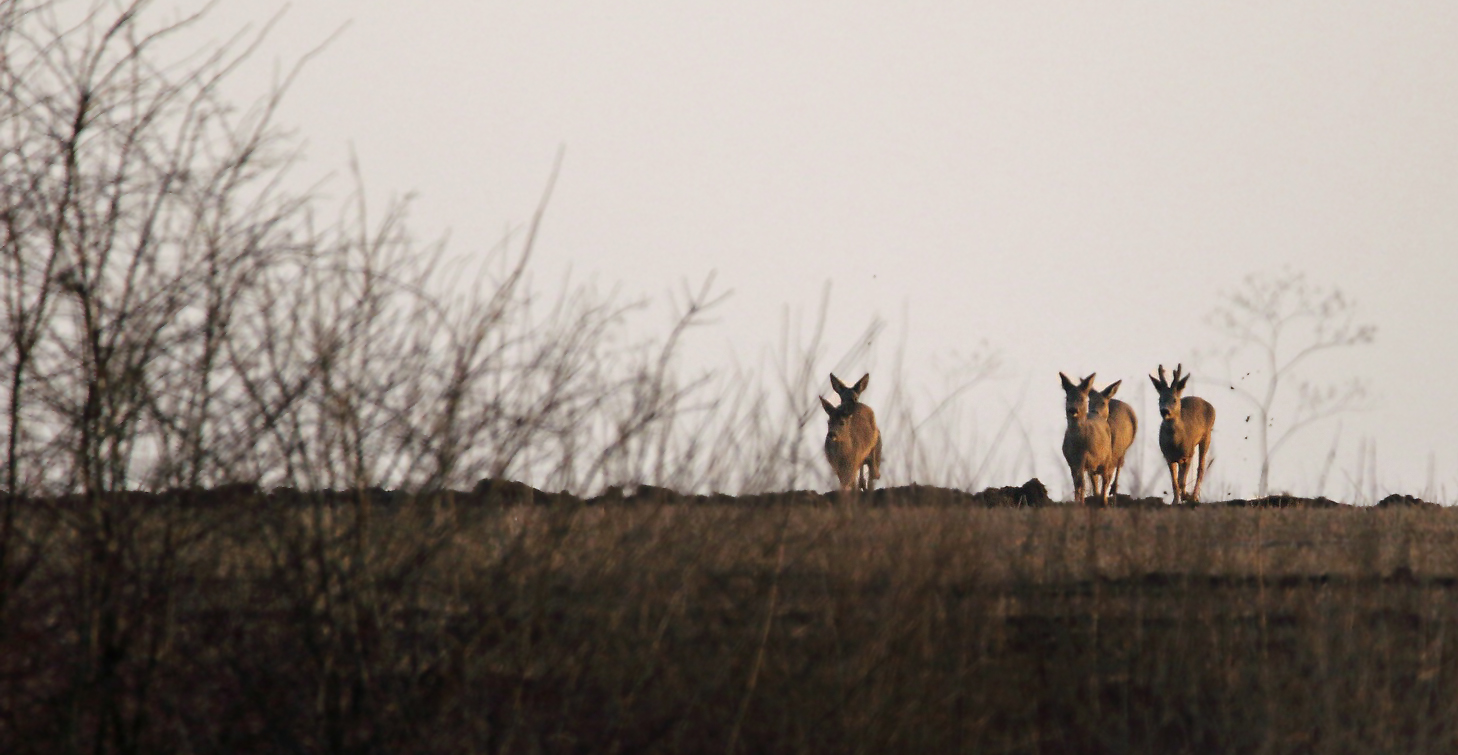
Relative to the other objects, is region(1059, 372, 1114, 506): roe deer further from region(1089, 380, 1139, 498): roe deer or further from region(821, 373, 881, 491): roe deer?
region(821, 373, 881, 491): roe deer

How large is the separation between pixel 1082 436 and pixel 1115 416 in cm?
232

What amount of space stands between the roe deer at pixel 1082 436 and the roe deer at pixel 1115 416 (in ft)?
0.43

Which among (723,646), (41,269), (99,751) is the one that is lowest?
(99,751)

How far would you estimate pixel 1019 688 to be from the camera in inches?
260

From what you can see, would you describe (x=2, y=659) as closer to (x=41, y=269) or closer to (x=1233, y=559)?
(x=41, y=269)

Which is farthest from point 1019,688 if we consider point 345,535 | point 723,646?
point 345,535

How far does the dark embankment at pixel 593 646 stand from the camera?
4.93 m

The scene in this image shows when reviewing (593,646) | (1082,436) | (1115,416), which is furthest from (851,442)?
(593,646)

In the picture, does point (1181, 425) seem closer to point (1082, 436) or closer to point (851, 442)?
point (1082, 436)

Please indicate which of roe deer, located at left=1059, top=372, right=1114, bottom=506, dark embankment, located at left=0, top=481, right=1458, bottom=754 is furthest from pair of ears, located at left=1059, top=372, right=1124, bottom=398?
dark embankment, located at left=0, top=481, right=1458, bottom=754

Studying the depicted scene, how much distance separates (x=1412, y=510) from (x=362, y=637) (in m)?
10.4

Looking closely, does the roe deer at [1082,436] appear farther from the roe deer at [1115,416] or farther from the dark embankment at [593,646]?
the dark embankment at [593,646]

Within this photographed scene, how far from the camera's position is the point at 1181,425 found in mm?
20234

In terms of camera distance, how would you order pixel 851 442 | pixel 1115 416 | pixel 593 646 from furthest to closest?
1. pixel 1115 416
2. pixel 851 442
3. pixel 593 646
